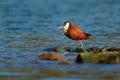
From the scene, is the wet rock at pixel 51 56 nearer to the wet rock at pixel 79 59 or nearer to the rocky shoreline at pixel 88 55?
the rocky shoreline at pixel 88 55

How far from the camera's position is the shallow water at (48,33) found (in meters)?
12.3

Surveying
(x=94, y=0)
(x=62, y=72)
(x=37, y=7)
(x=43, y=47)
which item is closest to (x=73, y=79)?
(x=62, y=72)

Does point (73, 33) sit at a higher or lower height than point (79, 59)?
higher

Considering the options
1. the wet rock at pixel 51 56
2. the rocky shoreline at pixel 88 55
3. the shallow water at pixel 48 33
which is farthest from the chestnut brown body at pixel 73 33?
the wet rock at pixel 51 56

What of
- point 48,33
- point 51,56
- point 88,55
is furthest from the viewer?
point 48,33

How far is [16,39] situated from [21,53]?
11.5 ft

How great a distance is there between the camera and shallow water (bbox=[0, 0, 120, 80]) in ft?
40.5

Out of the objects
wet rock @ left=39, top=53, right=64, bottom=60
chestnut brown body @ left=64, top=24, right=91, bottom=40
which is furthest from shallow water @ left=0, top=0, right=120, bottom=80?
chestnut brown body @ left=64, top=24, right=91, bottom=40

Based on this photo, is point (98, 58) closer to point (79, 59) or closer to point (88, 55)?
point (88, 55)

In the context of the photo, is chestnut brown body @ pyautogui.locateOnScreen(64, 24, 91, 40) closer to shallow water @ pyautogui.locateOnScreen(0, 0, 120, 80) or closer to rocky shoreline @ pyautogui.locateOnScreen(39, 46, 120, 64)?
shallow water @ pyautogui.locateOnScreen(0, 0, 120, 80)

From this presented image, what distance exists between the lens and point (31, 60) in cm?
1407

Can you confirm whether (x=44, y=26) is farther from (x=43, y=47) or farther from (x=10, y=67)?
(x=10, y=67)

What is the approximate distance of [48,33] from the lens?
20531 mm

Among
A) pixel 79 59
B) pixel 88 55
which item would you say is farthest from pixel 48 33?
pixel 88 55
